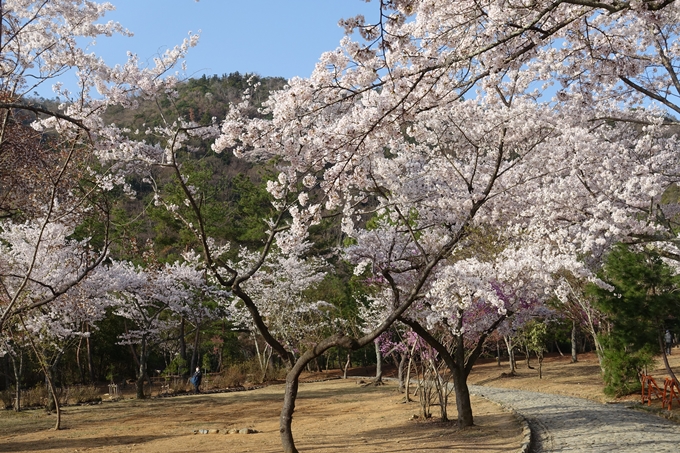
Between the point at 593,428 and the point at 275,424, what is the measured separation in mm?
6897

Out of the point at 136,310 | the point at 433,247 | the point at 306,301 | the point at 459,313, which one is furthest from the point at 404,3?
the point at 306,301

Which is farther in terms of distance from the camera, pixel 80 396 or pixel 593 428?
pixel 80 396

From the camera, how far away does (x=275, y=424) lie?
515 inches

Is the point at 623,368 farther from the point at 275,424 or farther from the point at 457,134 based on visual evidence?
the point at 275,424

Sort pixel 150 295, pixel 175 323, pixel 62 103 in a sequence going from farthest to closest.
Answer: pixel 175 323 → pixel 150 295 → pixel 62 103

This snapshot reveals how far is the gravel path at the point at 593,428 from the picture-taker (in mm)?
8241

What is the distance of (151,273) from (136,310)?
6.92 feet

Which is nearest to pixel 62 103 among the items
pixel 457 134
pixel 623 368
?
pixel 457 134

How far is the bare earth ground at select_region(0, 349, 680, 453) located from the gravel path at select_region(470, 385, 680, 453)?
1.70 feet

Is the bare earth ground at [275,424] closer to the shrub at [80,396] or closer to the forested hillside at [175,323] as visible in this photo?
the shrub at [80,396]

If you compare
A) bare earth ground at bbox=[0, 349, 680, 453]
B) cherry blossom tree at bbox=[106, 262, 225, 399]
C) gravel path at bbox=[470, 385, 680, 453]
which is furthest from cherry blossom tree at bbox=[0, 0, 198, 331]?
cherry blossom tree at bbox=[106, 262, 225, 399]

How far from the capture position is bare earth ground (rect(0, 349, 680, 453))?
9641mm

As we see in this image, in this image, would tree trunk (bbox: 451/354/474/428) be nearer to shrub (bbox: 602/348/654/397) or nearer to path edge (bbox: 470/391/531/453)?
path edge (bbox: 470/391/531/453)

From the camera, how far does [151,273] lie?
21.8 meters
